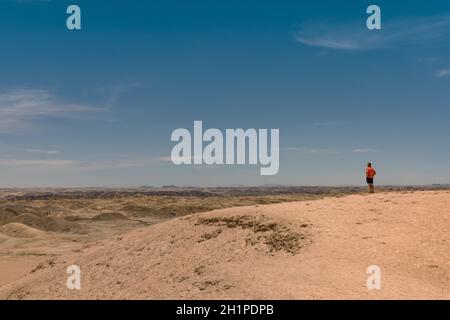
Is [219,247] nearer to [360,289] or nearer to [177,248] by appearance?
[177,248]

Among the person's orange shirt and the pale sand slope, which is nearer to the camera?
the pale sand slope

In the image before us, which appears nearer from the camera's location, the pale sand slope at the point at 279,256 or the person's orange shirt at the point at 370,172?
the pale sand slope at the point at 279,256

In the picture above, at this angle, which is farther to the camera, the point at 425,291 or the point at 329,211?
the point at 329,211

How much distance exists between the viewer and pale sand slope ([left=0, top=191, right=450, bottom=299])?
1159cm

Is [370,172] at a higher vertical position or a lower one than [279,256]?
higher

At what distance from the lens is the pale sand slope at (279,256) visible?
1159 centimetres

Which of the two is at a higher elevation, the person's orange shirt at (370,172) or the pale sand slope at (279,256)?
the person's orange shirt at (370,172)

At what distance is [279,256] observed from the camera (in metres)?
14.4

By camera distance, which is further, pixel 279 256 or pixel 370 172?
pixel 370 172

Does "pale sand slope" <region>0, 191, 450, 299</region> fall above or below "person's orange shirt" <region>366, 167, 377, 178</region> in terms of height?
below

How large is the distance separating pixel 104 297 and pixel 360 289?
8.13 m
